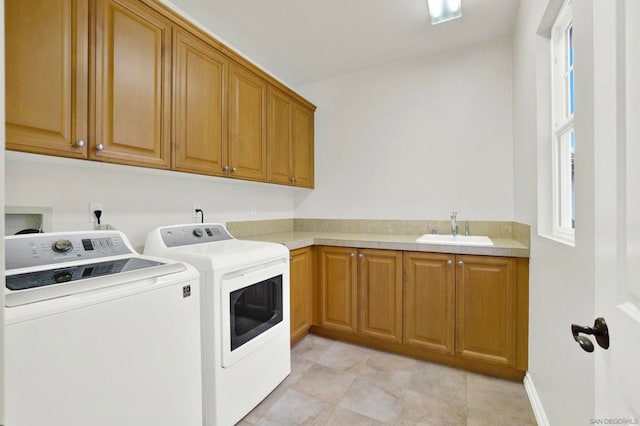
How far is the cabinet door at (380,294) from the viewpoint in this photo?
230 centimetres

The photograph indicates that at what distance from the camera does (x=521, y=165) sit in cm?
208

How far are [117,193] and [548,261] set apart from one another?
8.05 feet

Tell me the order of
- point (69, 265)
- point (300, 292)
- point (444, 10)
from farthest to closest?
point (300, 292) → point (444, 10) → point (69, 265)

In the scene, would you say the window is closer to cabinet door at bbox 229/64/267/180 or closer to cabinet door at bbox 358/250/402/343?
cabinet door at bbox 358/250/402/343

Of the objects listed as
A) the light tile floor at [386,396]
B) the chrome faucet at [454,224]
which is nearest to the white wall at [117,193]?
the light tile floor at [386,396]

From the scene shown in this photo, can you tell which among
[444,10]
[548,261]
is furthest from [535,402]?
[444,10]

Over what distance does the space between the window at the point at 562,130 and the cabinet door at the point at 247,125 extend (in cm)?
197

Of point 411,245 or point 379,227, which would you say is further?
point 379,227

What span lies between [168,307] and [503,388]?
2133 mm

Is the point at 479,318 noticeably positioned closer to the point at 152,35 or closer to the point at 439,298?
the point at 439,298

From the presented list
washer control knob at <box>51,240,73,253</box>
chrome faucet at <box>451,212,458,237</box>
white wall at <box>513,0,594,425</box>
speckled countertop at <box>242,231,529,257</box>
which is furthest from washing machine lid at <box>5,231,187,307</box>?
chrome faucet at <box>451,212,458,237</box>

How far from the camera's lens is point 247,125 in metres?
2.31

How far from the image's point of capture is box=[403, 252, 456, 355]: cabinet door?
213cm

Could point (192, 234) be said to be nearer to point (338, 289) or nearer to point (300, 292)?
point (300, 292)
